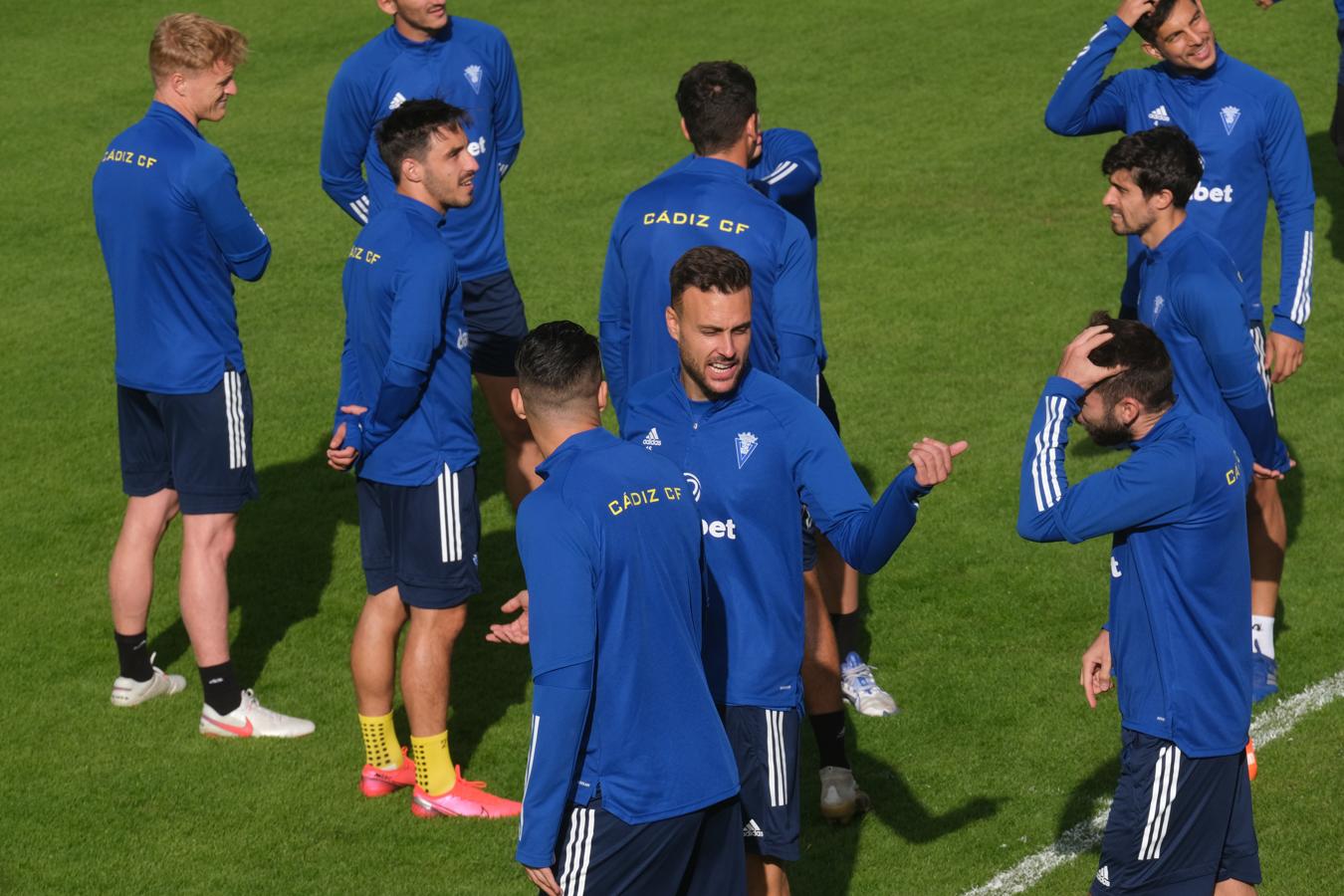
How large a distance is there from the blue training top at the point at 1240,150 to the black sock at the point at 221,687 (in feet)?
13.8

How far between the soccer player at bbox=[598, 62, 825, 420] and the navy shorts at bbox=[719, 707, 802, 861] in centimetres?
149

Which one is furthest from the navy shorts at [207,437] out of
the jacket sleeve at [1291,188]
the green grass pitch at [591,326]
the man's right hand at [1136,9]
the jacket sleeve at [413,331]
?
the jacket sleeve at [1291,188]

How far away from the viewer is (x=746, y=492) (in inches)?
202

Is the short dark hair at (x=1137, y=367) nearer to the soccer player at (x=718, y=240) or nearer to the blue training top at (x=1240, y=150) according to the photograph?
the soccer player at (x=718, y=240)

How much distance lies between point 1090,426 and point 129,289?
4241 millimetres

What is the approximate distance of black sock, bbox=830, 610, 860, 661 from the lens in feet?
25.3

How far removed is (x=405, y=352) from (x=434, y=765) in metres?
1.64

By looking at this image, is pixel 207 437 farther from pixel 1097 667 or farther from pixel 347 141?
pixel 1097 667

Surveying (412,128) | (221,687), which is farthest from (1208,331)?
(221,687)

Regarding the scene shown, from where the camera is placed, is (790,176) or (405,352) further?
(790,176)

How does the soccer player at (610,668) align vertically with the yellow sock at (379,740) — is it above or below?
above

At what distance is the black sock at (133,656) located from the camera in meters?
7.82

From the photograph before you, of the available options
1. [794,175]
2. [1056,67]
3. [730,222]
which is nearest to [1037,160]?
[1056,67]

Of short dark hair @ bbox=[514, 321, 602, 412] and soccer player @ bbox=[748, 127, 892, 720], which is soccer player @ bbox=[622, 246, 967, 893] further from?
soccer player @ bbox=[748, 127, 892, 720]
